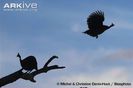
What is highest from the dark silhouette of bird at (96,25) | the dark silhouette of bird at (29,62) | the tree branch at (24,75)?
the dark silhouette of bird at (96,25)

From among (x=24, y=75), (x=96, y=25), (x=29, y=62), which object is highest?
(x=96, y=25)

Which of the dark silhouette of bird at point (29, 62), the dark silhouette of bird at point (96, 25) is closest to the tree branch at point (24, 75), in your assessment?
the dark silhouette of bird at point (29, 62)

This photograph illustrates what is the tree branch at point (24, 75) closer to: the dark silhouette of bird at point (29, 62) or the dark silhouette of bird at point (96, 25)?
the dark silhouette of bird at point (29, 62)

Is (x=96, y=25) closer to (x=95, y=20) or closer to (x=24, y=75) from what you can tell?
(x=95, y=20)

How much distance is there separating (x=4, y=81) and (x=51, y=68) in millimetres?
864

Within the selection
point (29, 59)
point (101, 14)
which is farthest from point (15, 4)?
point (101, 14)

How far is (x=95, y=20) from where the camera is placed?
282 inches

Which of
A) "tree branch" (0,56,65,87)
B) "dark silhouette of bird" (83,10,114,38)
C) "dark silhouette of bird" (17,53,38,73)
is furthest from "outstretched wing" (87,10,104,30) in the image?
"dark silhouette of bird" (17,53,38,73)

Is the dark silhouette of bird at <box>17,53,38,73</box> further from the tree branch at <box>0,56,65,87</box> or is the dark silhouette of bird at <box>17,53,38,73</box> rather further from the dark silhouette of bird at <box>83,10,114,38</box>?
the dark silhouette of bird at <box>83,10,114,38</box>

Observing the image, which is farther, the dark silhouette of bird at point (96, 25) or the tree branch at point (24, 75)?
the dark silhouette of bird at point (96, 25)

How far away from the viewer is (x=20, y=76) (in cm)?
699

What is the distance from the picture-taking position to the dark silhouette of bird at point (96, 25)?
707 cm

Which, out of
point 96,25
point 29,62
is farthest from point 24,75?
point 96,25

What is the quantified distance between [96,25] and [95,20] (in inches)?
3.7
